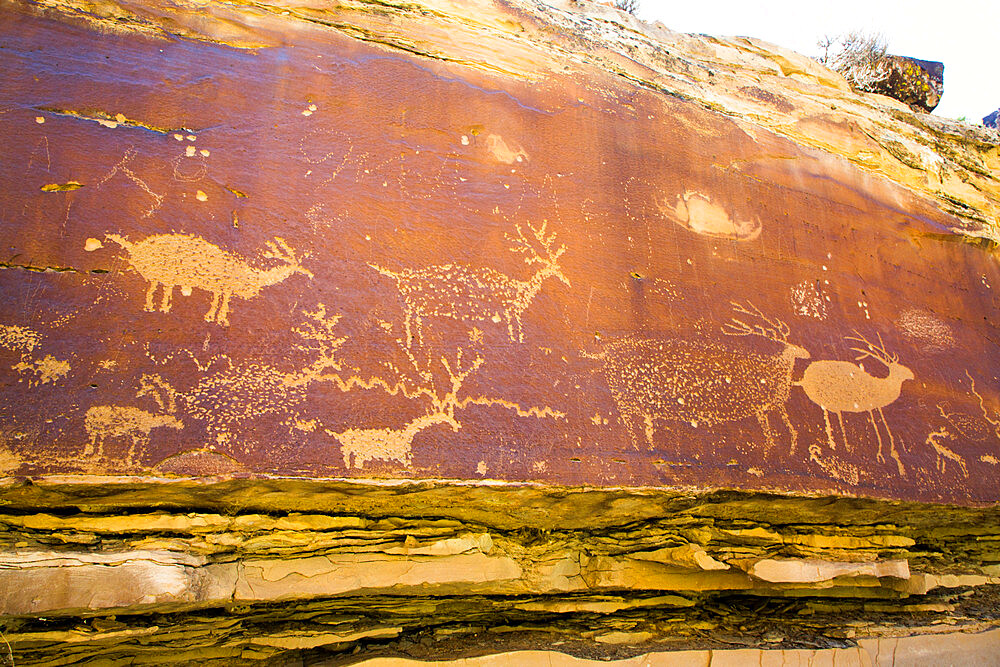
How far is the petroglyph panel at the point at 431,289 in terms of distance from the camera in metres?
1.56

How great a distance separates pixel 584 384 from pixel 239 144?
1435 mm

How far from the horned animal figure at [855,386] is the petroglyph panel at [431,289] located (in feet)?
0.04

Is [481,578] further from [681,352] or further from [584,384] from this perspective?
[681,352]

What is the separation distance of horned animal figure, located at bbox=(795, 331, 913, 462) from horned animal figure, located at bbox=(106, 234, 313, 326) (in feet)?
6.85

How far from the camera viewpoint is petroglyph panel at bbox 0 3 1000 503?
61.2 inches

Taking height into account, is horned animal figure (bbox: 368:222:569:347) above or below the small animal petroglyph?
above

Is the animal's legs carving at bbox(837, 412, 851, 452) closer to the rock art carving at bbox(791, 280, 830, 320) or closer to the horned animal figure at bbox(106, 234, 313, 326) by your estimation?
the rock art carving at bbox(791, 280, 830, 320)

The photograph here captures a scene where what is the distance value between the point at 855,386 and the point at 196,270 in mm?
2569

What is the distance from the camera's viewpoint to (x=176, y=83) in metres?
1.85

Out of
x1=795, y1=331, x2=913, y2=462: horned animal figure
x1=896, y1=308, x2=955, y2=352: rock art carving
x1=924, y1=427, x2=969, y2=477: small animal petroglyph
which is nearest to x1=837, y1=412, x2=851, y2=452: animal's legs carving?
x1=795, y1=331, x2=913, y2=462: horned animal figure

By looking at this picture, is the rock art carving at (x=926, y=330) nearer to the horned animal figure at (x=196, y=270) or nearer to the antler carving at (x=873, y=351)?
the antler carving at (x=873, y=351)

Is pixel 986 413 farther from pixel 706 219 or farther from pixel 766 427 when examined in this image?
pixel 706 219

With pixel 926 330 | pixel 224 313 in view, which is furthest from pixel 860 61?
pixel 224 313

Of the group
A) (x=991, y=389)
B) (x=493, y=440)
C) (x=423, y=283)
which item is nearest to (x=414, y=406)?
(x=493, y=440)
